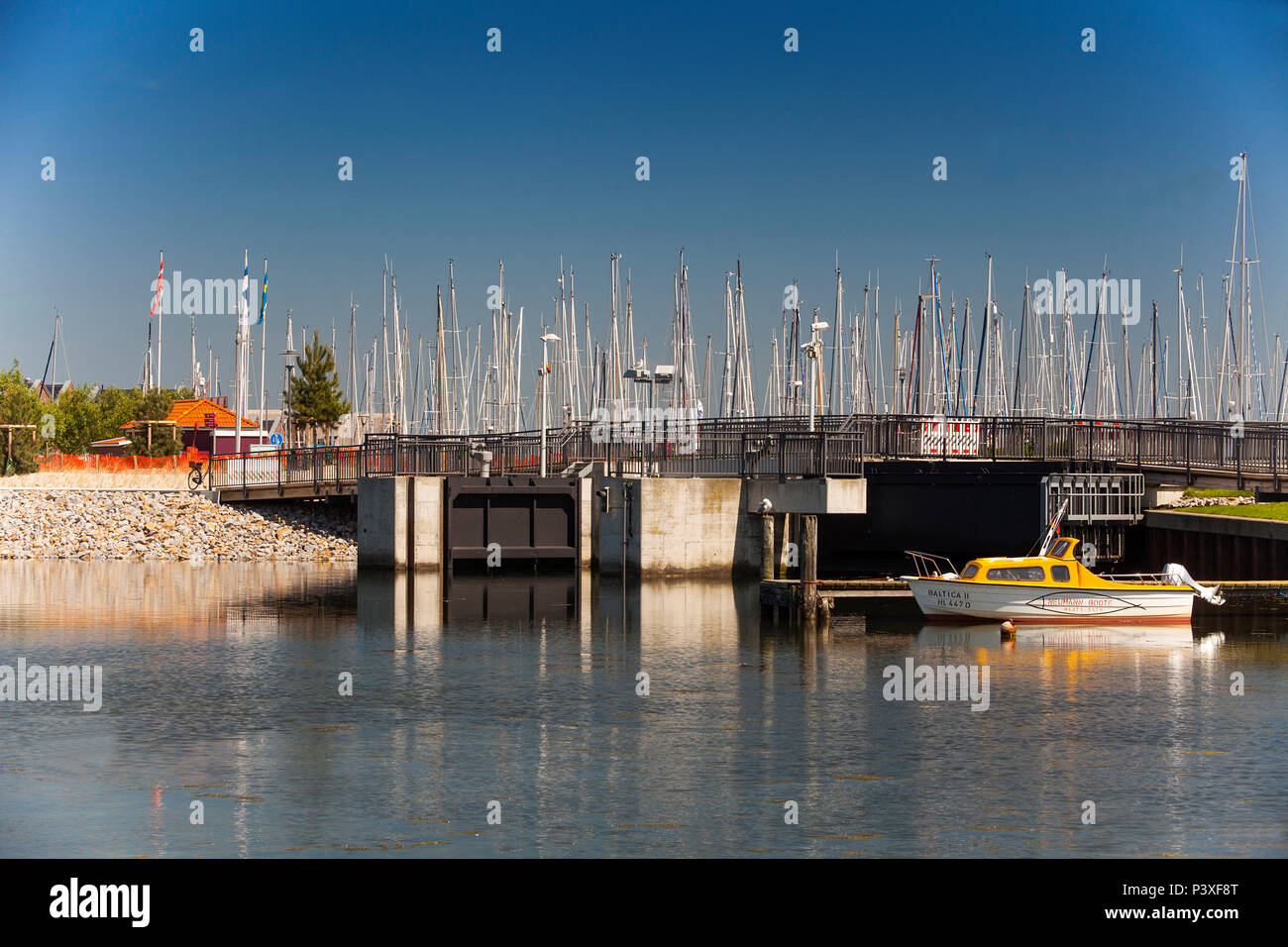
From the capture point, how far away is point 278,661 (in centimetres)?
3372

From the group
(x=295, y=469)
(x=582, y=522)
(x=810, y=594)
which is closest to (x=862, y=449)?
(x=582, y=522)

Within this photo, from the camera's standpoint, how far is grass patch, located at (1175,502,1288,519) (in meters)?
47.7

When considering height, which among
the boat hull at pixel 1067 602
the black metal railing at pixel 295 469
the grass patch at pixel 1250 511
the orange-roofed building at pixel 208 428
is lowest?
the boat hull at pixel 1067 602

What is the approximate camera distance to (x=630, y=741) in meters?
24.6

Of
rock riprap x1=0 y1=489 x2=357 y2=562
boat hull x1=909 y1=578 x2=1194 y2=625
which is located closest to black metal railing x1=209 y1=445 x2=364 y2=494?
rock riprap x1=0 y1=489 x2=357 y2=562

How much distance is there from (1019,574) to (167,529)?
42.4 metres

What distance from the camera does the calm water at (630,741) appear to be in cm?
1873

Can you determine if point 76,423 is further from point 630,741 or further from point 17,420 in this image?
point 630,741

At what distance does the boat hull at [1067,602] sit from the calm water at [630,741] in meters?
0.65

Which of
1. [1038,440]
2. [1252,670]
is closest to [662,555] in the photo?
[1038,440]

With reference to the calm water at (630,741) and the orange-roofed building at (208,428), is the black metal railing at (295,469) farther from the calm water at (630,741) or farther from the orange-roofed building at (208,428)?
the calm water at (630,741)

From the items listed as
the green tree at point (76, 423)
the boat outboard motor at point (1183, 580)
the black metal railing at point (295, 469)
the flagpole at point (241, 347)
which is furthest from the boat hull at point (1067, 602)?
the green tree at point (76, 423)

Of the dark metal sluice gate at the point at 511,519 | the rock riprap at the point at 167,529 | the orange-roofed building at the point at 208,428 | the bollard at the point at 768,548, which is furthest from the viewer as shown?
the orange-roofed building at the point at 208,428
